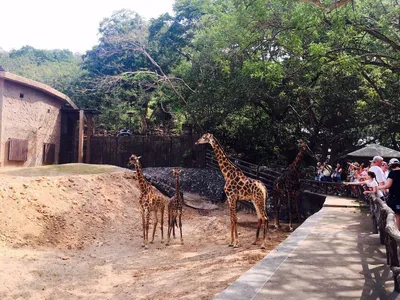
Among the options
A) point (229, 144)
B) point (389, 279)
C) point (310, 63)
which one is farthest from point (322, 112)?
point (389, 279)

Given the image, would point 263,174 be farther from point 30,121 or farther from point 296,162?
point 30,121

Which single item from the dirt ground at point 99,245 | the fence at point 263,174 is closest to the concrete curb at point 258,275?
the dirt ground at point 99,245

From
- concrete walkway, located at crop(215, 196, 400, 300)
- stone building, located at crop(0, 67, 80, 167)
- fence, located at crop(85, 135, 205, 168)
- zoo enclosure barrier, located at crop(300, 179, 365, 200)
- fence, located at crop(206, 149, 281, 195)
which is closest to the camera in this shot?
concrete walkway, located at crop(215, 196, 400, 300)

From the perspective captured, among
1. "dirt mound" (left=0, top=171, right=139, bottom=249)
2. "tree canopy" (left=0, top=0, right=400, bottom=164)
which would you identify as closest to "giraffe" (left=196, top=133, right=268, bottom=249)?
"dirt mound" (left=0, top=171, right=139, bottom=249)

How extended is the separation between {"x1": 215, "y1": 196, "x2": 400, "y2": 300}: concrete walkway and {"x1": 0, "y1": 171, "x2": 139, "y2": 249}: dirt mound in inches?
285

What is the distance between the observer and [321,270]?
516cm

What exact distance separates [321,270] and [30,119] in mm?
17785

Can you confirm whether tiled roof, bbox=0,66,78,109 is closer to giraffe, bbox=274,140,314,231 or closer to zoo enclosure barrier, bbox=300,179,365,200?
giraffe, bbox=274,140,314,231

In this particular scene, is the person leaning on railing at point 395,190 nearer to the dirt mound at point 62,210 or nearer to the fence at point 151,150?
the dirt mound at point 62,210

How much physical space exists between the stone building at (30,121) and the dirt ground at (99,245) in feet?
13.6

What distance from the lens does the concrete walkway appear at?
13.9 ft

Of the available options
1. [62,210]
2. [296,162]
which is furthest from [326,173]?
[62,210]

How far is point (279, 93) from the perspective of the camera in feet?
62.9

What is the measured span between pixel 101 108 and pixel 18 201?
17.8 m
